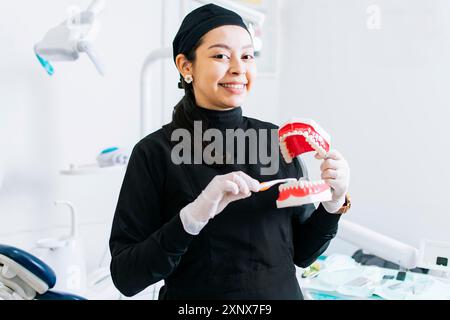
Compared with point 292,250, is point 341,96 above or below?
above

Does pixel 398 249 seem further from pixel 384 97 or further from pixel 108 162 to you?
pixel 108 162

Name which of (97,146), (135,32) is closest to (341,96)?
(135,32)

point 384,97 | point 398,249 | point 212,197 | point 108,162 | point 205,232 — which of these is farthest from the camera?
point 384,97

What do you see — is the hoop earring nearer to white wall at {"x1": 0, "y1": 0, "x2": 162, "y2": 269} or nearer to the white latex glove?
the white latex glove

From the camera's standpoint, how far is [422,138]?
6.04 ft

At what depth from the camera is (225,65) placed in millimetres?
887

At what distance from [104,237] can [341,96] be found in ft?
3.67

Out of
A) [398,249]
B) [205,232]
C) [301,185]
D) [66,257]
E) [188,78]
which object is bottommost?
[66,257]

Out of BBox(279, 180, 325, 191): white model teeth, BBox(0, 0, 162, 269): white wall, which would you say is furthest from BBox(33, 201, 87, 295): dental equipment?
BBox(279, 180, 325, 191): white model teeth

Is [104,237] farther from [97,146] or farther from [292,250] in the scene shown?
[292,250]

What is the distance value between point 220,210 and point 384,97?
Result: 1.35 metres

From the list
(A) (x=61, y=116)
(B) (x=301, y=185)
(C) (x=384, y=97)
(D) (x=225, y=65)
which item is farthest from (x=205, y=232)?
(C) (x=384, y=97)

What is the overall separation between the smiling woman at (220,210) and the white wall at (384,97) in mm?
1070

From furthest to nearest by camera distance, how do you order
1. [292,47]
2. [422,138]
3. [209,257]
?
[292,47]
[422,138]
[209,257]
